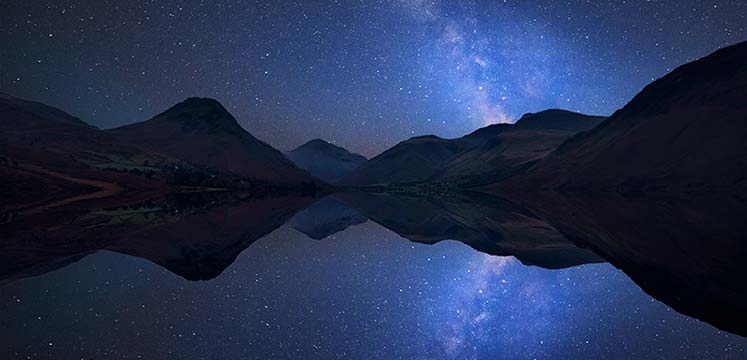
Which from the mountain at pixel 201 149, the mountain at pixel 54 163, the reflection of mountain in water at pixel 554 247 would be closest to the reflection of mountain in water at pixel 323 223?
the reflection of mountain in water at pixel 554 247

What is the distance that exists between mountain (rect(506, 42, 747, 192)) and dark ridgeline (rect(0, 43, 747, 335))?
0.34 meters

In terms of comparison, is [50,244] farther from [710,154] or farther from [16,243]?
[710,154]

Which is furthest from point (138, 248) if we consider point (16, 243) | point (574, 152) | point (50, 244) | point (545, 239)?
point (574, 152)

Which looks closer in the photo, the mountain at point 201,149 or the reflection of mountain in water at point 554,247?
the reflection of mountain in water at point 554,247

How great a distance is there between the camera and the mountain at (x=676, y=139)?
232 feet

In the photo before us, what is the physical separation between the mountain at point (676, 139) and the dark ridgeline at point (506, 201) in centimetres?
34

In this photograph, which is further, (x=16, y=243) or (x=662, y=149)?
(x=662, y=149)

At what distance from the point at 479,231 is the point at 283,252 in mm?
16213

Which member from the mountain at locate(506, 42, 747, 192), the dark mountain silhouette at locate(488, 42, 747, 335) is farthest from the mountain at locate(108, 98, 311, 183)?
the mountain at locate(506, 42, 747, 192)

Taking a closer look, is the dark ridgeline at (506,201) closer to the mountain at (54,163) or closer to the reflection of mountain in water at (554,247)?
the reflection of mountain in water at (554,247)

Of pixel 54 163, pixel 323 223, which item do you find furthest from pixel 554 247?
pixel 54 163

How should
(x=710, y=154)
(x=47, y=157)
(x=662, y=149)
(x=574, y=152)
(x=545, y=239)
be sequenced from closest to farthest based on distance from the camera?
(x=545, y=239)
(x=710, y=154)
(x=662, y=149)
(x=47, y=157)
(x=574, y=152)

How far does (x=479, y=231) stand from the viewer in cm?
3075

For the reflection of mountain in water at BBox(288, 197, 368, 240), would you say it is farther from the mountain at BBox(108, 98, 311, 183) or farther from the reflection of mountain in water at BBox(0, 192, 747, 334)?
the mountain at BBox(108, 98, 311, 183)
